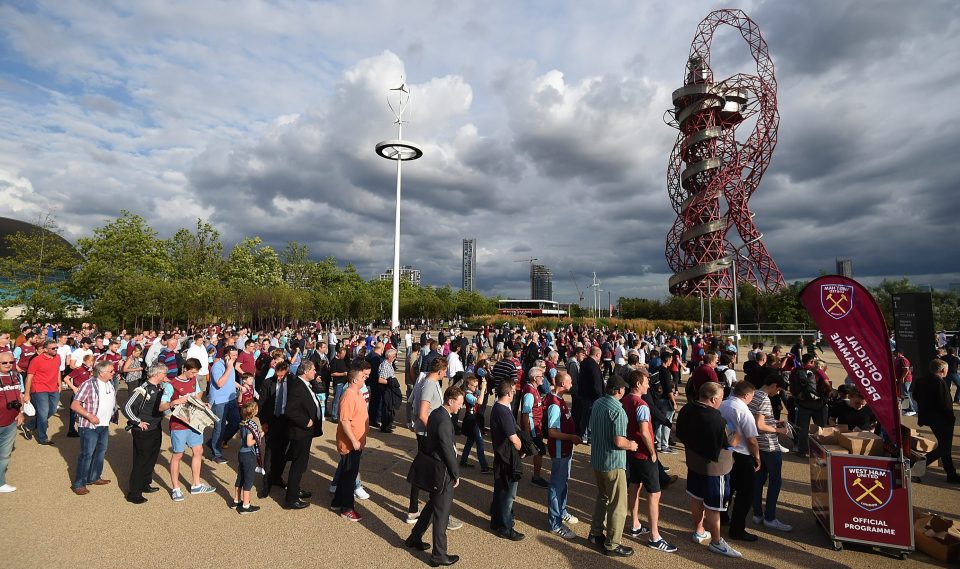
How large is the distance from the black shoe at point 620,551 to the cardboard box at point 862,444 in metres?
2.60

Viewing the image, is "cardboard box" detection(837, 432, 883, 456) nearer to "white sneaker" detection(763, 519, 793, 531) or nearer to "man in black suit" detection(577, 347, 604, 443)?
"white sneaker" detection(763, 519, 793, 531)

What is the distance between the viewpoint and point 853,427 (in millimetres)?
6473

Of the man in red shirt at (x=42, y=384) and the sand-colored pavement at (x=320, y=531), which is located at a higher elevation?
the man in red shirt at (x=42, y=384)

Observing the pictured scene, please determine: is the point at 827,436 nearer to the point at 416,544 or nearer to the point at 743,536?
the point at 743,536

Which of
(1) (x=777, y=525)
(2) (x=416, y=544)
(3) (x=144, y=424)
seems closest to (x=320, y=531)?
(2) (x=416, y=544)

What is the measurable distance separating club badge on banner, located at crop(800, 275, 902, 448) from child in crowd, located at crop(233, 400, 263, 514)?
254 inches

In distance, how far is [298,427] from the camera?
18.2 ft

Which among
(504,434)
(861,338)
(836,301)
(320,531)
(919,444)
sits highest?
(836,301)

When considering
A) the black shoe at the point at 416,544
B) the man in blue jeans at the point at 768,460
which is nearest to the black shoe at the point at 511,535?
the black shoe at the point at 416,544

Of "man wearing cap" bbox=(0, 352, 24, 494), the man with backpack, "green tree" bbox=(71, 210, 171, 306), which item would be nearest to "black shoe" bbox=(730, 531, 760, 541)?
the man with backpack

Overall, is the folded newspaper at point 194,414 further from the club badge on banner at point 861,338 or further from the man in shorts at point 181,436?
the club badge on banner at point 861,338

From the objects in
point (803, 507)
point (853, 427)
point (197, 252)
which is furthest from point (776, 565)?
point (197, 252)

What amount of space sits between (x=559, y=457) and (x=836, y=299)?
3.44 metres

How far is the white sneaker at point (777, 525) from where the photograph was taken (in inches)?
202
